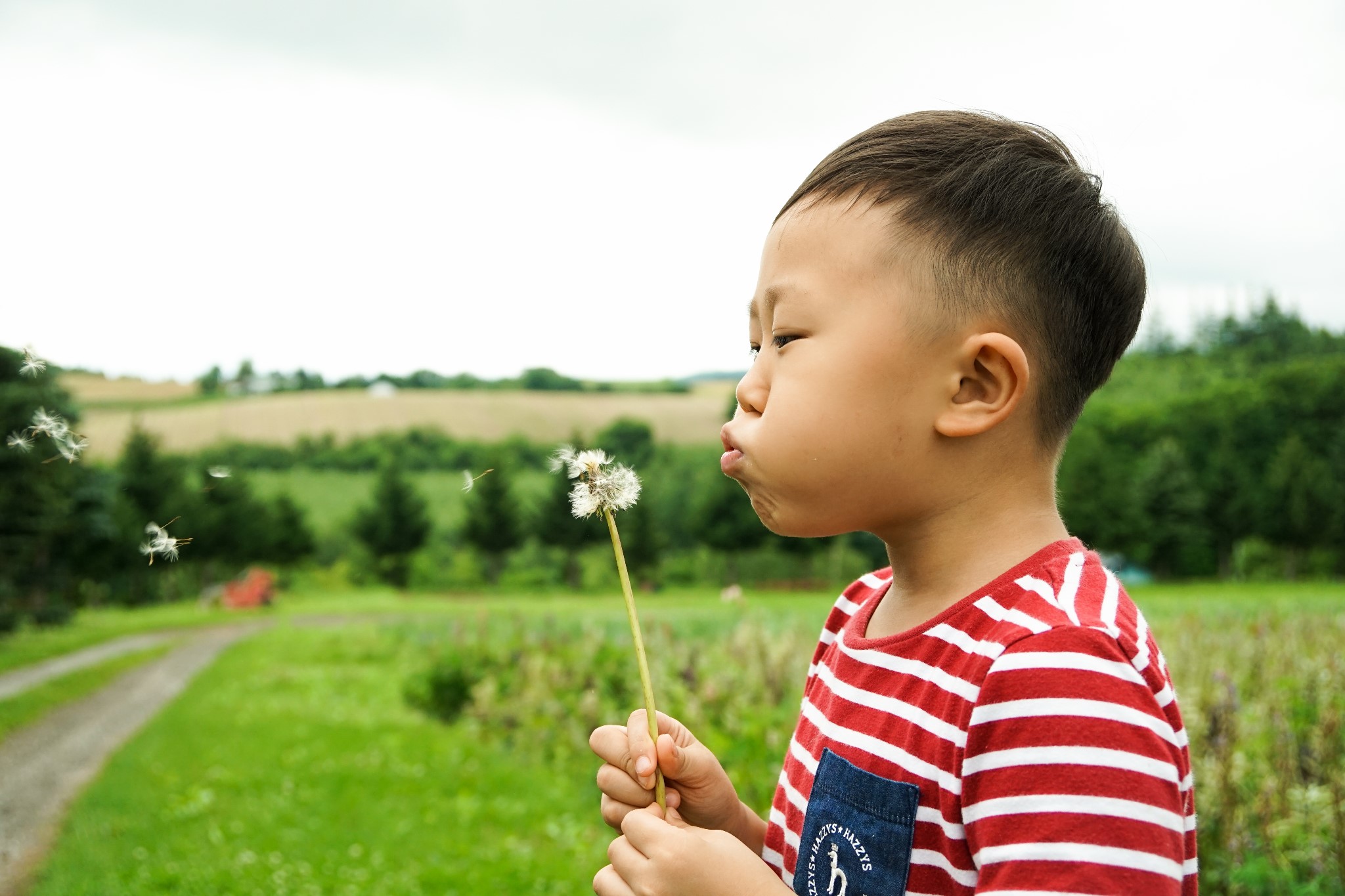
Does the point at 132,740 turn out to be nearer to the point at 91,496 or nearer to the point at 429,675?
the point at 429,675

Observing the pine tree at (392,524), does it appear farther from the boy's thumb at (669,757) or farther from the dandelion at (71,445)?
the boy's thumb at (669,757)

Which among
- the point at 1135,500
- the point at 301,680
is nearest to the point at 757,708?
the point at 301,680

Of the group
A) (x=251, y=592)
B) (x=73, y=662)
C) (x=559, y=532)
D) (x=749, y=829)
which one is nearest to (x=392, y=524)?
(x=559, y=532)

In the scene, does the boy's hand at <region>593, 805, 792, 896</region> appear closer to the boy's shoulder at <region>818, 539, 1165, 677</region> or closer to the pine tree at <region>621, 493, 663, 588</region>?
the boy's shoulder at <region>818, 539, 1165, 677</region>

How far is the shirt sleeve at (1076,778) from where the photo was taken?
2.86 ft

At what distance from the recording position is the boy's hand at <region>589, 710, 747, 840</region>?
1250 millimetres

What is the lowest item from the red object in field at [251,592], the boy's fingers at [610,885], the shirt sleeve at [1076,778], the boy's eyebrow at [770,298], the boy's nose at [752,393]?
the red object in field at [251,592]

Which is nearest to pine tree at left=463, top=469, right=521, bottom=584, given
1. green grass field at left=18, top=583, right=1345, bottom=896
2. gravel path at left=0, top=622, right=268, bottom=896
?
gravel path at left=0, top=622, right=268, bottom=896

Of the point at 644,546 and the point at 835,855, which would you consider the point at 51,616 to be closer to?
the point at 644,546

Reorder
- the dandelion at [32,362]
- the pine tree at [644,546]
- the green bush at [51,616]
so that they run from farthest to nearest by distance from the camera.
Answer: the pine tree at [644,546] < the green bush at [51,616] < the dandelion at [32,362]

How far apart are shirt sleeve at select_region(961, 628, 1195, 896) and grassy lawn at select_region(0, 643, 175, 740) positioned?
1240 cm

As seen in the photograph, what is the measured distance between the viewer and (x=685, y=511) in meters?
50.2

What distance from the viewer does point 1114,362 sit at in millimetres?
1284

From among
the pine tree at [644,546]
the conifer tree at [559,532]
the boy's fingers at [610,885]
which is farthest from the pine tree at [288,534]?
the boy's fingers at [610,885]
